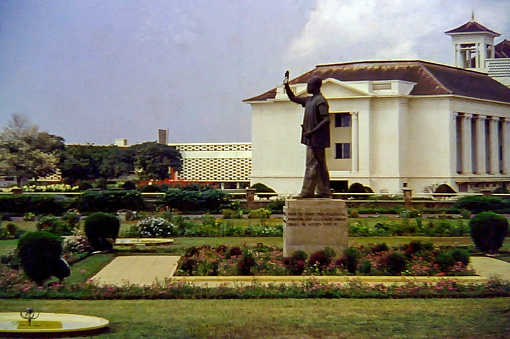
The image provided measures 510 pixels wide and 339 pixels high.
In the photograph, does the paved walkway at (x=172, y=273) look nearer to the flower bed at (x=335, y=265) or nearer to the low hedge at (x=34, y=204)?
the flower bed at (x=335, y=265)

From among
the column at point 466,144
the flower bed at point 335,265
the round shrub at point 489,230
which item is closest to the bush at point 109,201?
the round shrub at point 489,230

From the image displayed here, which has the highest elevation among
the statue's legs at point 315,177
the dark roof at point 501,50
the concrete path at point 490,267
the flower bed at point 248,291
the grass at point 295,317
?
the dark roof at point 501,50

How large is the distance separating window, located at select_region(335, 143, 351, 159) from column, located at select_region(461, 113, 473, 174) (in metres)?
7.09

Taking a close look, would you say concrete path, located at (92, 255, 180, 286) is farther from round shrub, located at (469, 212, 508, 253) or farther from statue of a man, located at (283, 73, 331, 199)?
round shrub, located at (469, 212, 508, 253)

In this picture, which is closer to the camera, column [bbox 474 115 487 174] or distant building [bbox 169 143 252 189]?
column [bbox 474 115 487 174]

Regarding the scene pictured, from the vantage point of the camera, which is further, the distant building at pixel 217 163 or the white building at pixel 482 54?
the distant building at pixel 217 163

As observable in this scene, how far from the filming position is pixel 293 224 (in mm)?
16938

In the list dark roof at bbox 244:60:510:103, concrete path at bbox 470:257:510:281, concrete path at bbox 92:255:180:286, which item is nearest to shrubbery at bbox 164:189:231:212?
concrete path at bbox 92:255:180:286

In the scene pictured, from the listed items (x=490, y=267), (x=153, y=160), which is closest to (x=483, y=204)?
(x=490, y=267)

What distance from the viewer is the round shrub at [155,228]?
24.5 m

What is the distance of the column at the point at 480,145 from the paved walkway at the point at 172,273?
34.5 m

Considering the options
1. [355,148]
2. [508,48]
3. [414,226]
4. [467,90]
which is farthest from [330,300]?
[508,48]

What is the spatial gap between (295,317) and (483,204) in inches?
925

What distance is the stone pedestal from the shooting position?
1688cm
